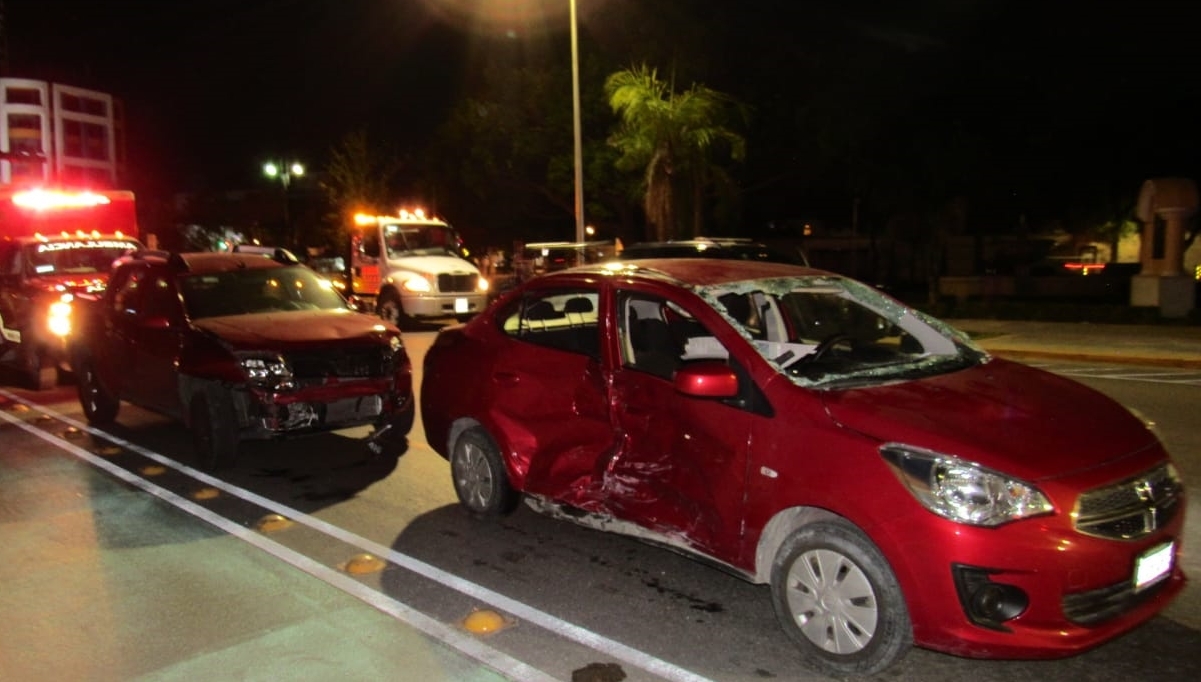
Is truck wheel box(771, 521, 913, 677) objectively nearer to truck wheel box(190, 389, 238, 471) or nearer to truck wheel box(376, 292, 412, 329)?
truck wheel box(190, 389, 238, 471)

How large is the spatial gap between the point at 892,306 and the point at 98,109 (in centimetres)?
2714

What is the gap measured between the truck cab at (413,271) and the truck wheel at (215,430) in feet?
34.8

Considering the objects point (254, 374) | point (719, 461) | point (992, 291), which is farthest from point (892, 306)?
point (992, 291)

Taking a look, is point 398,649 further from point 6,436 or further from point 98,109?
point 98,109

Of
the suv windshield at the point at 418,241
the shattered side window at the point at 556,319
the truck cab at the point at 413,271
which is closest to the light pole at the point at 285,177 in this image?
the truck cab at the point at 413,271

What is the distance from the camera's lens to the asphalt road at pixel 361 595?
171 inches

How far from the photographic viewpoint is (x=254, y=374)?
7.57 meters

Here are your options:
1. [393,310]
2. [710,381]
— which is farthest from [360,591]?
[393,310]

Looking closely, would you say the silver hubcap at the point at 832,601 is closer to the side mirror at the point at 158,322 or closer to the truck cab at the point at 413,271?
the side mirror at the point at 158,322

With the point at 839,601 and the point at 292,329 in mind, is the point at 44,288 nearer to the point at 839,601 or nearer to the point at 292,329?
the point at 292,329

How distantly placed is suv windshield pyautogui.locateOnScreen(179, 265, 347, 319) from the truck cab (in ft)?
30.2

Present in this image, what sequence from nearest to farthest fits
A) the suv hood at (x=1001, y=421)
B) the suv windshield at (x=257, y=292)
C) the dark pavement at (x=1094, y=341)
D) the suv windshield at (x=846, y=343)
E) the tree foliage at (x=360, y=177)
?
1. the suv hood at (x=1001, y=421)
2. the suv windshield at (x=846, y=343)
3. the suv windshield at (x=257, y=292)
4. the dark pavement at (x=1094, y=341)
5. the tree foliage at (x=360, y=177)

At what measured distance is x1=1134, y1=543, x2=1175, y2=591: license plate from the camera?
3.92m

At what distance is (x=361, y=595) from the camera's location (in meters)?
5.24
